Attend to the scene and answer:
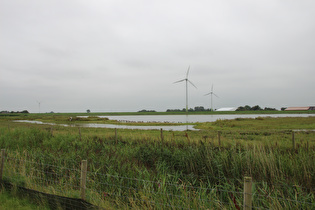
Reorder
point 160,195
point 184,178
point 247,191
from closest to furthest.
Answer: point 247,191 < point 160,195 < point 184,178

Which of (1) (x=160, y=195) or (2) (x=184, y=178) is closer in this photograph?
(1) (x=160, y=195)

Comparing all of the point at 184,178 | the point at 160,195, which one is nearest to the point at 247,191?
the point at 160,195

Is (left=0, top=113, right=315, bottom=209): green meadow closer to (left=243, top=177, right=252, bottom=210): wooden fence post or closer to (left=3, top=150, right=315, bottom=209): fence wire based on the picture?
(left=3, top=150, right=315, bottom=209): fence wire

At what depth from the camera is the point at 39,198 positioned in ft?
17.7

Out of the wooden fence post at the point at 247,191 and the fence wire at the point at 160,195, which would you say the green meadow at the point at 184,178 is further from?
the wooden fence post at the point at 247,191

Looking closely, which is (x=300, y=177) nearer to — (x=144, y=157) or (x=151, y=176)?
(x=151, y=176)

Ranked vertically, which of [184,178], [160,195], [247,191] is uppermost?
[247,191]

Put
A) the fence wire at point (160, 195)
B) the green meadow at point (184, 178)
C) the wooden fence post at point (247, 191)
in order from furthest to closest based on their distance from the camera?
the green meadow at point (184, 178) → the fence wire at point (160, 195) → the wooden fence post at point (247, 191)

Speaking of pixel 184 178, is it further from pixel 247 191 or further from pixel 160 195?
pixel 247 191

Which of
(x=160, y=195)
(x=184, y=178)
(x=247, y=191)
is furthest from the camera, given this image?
(x=184, y=178)

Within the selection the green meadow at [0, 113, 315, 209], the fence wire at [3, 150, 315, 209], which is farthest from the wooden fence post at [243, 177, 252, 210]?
the green meadow at [0, 113, 315, 209]

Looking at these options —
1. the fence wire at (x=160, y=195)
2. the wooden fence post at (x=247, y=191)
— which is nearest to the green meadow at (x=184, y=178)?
the fence wire at (x=160, y=195)

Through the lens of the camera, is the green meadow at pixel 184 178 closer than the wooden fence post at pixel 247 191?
No

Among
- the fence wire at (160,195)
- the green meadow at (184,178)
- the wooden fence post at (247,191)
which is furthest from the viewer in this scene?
the green meadow at (184,178)
